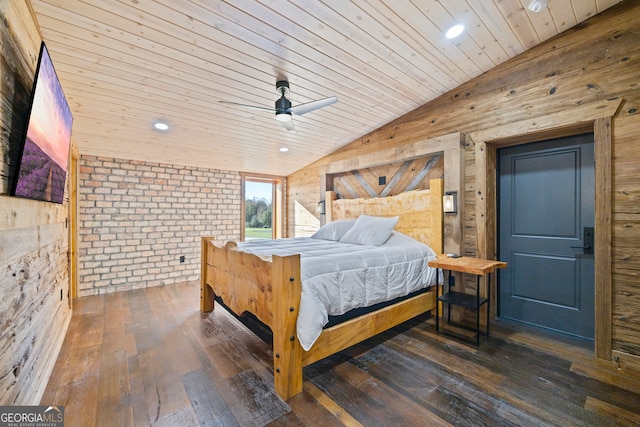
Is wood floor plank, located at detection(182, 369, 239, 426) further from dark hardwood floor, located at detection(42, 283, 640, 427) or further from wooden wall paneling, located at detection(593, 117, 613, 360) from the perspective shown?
wooden wall paneling, located at detection(593, 117, 613, 360)

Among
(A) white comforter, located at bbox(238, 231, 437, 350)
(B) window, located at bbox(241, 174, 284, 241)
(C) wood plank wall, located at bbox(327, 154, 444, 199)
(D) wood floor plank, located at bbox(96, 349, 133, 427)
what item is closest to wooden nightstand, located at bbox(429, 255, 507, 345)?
(A) white comforter, located at bbox(238, 231, 437, 350)

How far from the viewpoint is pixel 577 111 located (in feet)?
7.94

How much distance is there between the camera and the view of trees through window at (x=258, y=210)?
18.8 ft

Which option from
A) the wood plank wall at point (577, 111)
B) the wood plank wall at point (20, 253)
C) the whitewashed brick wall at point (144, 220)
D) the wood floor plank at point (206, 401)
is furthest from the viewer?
the whitewashed brick wall at point (144, 220)

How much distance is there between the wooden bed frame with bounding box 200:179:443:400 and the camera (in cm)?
179

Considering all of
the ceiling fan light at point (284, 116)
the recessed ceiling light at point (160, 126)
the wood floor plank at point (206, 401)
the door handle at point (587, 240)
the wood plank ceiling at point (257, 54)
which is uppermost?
the wood plank ceiling at point (257, 54)

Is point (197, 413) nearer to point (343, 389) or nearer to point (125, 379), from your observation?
point (125, 379)

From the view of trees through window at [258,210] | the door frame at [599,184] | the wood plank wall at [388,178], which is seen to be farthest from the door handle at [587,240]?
the view of trees through window at [258,210]

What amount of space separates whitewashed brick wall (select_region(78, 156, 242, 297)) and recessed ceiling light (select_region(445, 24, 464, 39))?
419 cm

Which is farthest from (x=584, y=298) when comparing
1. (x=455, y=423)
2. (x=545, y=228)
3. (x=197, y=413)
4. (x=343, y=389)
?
(x=197, y=413)

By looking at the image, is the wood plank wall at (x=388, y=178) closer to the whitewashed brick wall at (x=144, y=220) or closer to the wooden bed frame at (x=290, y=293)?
the wooden bed frame at (x=290, y=293)

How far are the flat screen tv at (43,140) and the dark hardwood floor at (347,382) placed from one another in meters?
1.35

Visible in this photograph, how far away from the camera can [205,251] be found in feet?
10.9

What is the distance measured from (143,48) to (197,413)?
2658 millimetres
